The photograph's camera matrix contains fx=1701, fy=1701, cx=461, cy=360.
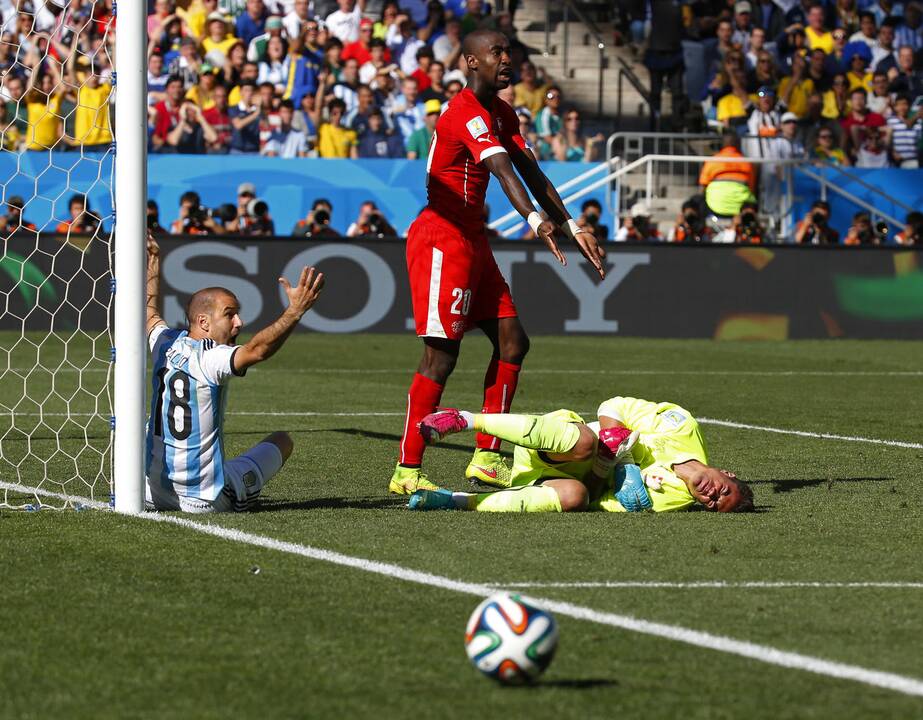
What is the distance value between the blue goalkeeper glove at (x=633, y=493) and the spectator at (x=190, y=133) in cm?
1506

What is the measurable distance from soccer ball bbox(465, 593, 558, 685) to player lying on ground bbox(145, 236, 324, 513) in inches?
103

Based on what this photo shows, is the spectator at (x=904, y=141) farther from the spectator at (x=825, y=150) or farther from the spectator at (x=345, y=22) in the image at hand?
the spectator at (x=345, y=22)

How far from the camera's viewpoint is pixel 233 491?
6.91 meters

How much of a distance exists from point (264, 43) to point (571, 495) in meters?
17.0

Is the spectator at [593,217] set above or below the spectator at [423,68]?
below

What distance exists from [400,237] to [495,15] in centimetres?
580

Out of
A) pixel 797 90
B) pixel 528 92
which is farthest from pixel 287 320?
pixel 797 90

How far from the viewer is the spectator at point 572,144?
23031 millimetres

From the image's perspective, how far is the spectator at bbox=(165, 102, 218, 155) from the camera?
21453 mm

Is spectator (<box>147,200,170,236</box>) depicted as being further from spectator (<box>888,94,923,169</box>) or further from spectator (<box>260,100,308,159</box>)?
spectator (<box>888,94,923,169</box>)

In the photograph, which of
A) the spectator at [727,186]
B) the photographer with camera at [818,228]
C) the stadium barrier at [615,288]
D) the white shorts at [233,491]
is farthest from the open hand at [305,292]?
the spectator at [727,186]

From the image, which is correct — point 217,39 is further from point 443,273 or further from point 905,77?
point 443,273

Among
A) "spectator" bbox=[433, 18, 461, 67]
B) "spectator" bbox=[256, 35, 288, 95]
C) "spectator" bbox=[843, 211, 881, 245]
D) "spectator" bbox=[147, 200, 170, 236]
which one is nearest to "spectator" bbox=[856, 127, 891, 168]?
"spectator" bbox=[843, 211, 881, 245]

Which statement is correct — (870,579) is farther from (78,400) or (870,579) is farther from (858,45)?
(858,45)
